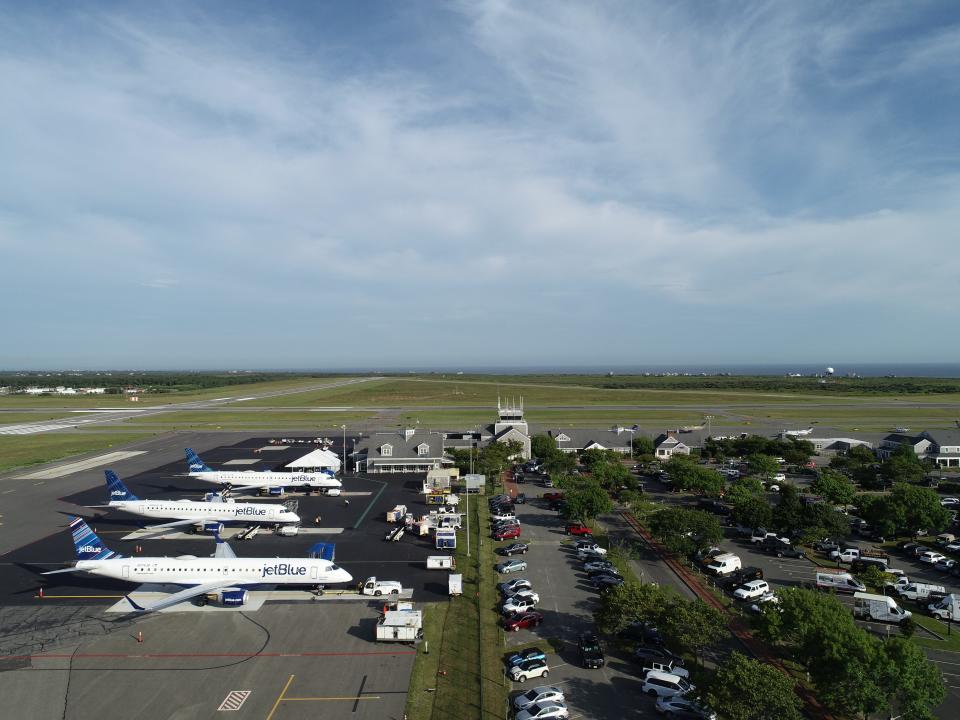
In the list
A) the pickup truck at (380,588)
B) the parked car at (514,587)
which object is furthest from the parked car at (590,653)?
the pickup truck at (380,588)

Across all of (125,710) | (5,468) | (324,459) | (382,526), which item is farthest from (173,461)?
(125,710)

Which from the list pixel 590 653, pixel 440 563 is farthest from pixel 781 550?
pixel 440 563

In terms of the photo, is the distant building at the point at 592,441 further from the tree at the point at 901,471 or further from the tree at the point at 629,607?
the tree at the point at 629,607

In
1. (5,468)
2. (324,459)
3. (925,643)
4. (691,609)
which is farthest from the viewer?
(5,468)

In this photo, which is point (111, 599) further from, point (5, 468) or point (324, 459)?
point (5, 468)

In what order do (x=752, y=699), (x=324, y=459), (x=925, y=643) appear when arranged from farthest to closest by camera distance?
(x=324, y=459) → (x=925, y=643) → (x=752, y=699)

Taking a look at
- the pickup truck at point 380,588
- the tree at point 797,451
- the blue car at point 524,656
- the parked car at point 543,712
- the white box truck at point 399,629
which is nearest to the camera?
the parked car at point 543,712
